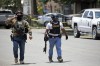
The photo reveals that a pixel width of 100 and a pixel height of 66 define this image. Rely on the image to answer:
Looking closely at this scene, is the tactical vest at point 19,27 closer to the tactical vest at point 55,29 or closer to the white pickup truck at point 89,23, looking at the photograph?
the tactical vest at point 55,29

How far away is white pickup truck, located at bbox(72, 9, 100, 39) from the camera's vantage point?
28.1m

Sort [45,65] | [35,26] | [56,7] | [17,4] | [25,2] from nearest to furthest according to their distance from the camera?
[45,65] < [35,26] < [25,2] < [17,4] < [56,7]

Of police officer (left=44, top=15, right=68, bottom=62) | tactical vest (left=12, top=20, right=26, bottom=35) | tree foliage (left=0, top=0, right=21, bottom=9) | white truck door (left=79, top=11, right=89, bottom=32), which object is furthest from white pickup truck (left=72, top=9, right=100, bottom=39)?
tree foliage (left=0, top=0, right=21, bottom=9)

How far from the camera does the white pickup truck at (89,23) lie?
28.1 m

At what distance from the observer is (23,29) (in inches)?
601

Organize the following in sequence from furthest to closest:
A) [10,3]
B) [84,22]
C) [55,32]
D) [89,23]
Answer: [10,3]
[84,22]
[89,23]
[55,32]

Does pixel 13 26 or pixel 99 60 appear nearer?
pixel 13 26

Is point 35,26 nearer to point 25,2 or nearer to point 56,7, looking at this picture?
point 25,2

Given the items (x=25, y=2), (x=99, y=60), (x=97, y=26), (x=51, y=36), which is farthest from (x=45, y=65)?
(x=25, y=2)

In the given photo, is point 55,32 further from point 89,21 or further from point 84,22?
point 84,22

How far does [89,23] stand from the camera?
29141 millimetres

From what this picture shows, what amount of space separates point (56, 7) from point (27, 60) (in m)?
58.5

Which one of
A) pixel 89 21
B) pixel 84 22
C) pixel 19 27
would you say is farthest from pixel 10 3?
pixel 19 27

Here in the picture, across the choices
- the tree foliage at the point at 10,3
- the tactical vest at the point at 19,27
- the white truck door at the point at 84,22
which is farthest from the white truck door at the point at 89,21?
the tree foliage at the point at 10,3
